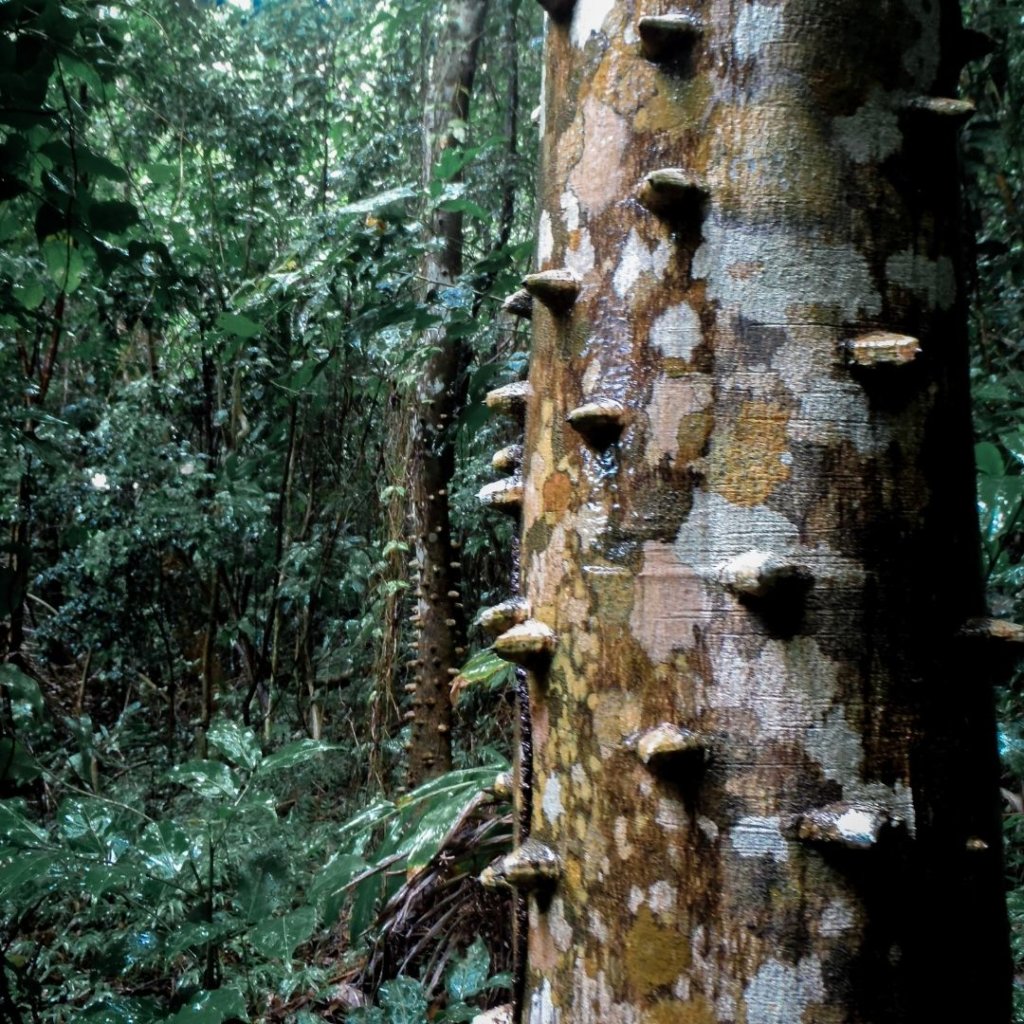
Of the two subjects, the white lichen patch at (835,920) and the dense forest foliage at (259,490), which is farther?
the dense forest foliage at (259,490)

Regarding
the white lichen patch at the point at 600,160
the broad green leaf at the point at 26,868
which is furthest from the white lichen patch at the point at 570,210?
the broad green leaf at the point at 26,868

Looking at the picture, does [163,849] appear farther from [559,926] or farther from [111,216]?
[559,926]

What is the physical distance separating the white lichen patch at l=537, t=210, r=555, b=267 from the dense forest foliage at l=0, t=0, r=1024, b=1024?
4.21ft

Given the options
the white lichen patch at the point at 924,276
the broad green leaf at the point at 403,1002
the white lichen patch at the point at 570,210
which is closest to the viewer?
the white lichen patch at the point at 924,276

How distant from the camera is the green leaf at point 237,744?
7.96ft

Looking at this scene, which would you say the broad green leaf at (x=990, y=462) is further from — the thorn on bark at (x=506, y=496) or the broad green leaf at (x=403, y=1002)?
the broad green leaf at (x=403, y=1002)

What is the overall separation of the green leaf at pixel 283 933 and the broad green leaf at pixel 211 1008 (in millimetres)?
100

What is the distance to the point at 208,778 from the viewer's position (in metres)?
2.39

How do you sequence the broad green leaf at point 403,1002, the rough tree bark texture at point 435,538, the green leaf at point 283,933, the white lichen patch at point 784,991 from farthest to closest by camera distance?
the rough tree bark texture at point 435,538
the broad green leaf at point 403,1002
the green leaf at point 283,933
the white lichen patch at point 784,991

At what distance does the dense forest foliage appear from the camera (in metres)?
2.19

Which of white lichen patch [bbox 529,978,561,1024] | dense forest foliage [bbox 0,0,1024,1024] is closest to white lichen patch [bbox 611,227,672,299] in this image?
white lichen patch [bbox 529,978,561,1024]

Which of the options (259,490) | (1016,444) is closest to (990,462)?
(1016,444)

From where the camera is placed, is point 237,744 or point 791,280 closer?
point 791,280

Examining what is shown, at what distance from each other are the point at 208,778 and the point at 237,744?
12 centimetres
